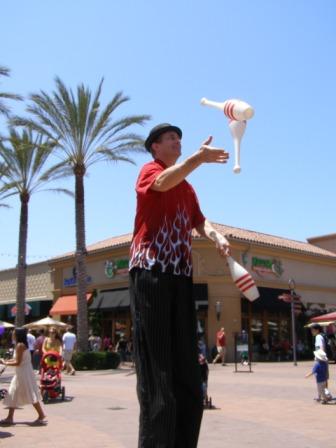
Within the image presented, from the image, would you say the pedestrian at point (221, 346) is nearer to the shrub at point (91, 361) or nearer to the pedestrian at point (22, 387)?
the shrub at point (91, 361)

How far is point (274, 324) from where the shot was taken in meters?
32.4

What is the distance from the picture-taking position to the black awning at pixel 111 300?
31.0m

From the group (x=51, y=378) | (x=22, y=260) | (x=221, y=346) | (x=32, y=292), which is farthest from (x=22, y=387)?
(x=32, y=292)

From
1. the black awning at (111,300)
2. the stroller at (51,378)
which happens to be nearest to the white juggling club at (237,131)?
the stroller at (51,378)

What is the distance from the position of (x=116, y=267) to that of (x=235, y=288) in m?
7.12

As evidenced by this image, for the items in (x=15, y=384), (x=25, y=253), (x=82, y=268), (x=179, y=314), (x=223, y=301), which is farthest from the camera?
(x=223, y=301)

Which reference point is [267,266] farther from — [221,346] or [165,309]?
[165,309]

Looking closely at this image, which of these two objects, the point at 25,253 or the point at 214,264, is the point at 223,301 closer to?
the point at 214,264

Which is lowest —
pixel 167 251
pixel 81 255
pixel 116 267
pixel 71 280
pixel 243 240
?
pixel 167 251

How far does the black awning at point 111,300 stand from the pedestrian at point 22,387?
2156cm

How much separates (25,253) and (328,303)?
1917 cm

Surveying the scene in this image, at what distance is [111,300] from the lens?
31938 millimetres

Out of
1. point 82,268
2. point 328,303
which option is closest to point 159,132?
point 82,268

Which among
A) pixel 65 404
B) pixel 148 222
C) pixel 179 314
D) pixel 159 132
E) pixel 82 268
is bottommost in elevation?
pixel 65 404
